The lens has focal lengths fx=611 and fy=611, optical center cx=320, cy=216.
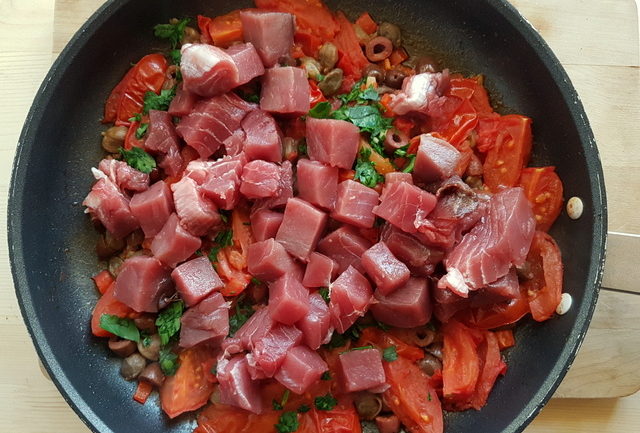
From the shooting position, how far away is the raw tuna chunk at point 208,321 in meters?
3.18

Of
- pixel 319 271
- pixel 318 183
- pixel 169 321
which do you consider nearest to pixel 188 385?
pixel 169 321

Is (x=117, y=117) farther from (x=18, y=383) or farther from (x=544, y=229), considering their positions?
(x=544, y=229)

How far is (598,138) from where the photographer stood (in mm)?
3523

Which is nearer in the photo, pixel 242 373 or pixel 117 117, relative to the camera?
pixel 242 373

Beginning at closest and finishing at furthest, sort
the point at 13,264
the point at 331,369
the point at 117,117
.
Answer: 1. the point at 13,264
2. the point at 331,369
3. the point at 117,117

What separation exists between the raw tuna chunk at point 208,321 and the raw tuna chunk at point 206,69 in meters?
1.11

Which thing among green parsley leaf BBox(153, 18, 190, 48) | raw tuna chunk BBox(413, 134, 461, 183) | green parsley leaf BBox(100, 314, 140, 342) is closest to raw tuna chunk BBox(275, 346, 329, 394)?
green parsley leaf BBox(100, 314, 140, 342)

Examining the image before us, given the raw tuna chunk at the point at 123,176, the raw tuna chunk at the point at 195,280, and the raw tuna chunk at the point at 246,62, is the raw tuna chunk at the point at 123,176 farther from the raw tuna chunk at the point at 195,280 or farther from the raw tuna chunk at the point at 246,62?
the raw tuna chunk at the point at 246,62

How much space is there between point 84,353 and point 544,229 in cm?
261

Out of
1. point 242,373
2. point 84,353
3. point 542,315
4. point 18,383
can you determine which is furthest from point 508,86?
point 18,383

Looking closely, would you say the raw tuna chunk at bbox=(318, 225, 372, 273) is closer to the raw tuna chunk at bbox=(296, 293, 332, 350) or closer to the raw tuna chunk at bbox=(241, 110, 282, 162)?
the raw tuna chunk at bbox=(296, 293, 332, 350)

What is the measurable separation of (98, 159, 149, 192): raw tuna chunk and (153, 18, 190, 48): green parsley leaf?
777 millimetres

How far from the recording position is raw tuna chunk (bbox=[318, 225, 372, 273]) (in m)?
3.21

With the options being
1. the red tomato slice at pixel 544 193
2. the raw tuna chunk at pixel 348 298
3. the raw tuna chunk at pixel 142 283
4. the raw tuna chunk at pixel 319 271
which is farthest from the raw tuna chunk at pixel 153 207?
the red tomato slice at pixel 544 193
